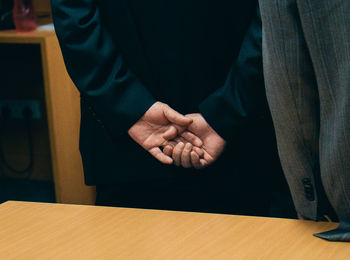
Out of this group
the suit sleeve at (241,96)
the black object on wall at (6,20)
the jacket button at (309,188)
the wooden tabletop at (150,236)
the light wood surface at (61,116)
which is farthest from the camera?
the black object on wall at (6,20)

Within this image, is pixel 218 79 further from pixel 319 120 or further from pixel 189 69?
pixel 319 120

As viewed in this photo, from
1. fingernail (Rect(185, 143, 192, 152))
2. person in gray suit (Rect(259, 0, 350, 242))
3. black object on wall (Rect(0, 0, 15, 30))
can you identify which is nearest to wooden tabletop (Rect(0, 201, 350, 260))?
person in gray suit (Rect(259, 0, 350, 242))

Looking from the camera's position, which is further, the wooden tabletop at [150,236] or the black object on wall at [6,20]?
the black object on wall at [6,20]

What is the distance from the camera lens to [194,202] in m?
1.21

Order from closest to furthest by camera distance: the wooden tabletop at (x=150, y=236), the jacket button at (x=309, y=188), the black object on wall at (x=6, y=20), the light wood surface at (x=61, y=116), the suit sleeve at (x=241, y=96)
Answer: the wooden tabletop at (x=150, y=236)
the jacket button at (x=309, y=188)
the suit sleeve at (x=241, y=96)
the light wood surface at (x=61, y=116)
the black object on wall at (x=6, y=20)

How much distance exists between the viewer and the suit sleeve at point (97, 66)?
3.54 feet

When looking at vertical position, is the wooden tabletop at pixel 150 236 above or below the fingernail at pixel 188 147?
below

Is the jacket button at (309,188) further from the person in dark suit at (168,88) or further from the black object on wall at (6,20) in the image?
the black object on wall at (6,20)

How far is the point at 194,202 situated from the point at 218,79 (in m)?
0.31

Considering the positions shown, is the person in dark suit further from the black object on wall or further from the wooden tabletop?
the black object on wall

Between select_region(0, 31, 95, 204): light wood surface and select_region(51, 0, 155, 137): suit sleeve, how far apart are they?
0.81 m

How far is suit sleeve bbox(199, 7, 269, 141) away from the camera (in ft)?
3.42

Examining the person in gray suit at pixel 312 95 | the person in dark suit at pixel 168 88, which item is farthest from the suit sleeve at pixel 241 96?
the person in gray suit at pixel 312 95

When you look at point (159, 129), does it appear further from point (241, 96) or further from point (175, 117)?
point (241, 96)
